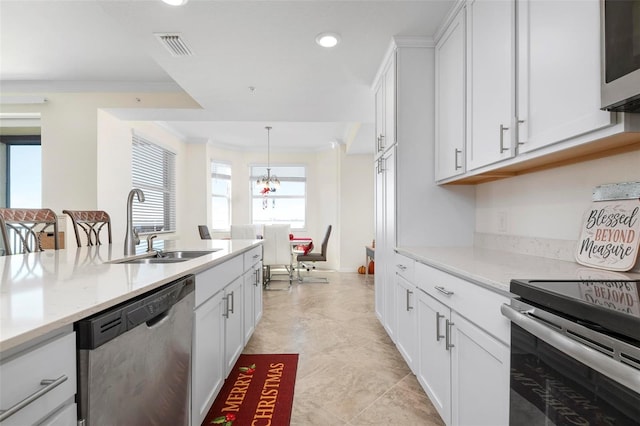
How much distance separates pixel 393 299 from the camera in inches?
99.3

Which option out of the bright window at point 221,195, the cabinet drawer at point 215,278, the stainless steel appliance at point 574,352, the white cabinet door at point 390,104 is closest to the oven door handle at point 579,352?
the stainless steel appliance at point 574,352

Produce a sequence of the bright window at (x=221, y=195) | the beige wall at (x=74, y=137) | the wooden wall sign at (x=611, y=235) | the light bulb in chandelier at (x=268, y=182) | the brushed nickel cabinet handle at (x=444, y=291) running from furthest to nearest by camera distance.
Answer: the bright window at (x=221, y=195), the light bulb in chandelier at (x=268, y=182), the beige wall at (x=74, y=137), the brushed nickel cabinet handle at (x=444, y=291), the wooden wall sign at (x=611, y=235)

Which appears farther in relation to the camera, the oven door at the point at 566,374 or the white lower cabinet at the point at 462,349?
the white lower cabinet at the point at 462,349

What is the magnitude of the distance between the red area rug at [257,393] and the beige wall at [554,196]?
174 cm

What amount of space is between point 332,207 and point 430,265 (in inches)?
214

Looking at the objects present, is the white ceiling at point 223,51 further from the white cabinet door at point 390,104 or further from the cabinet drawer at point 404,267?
the cabinet drawer at point 404,267

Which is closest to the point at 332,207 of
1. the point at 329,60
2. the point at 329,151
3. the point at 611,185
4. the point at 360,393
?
the point at 329,151

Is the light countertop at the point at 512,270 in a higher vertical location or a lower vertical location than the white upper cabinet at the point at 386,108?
lower

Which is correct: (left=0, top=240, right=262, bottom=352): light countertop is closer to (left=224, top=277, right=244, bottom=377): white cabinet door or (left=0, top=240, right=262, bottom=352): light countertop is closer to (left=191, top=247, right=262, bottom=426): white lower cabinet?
(left=191, top=247, right=262, bottom=426): white lower cabinet

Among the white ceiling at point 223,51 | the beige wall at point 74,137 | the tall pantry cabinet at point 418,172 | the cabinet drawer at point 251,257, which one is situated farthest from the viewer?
the beige wall at point 74,137

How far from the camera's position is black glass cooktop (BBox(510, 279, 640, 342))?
630mm

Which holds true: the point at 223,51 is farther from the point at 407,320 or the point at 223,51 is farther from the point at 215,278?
the point at 407,320

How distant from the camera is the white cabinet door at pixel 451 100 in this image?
1.96 m

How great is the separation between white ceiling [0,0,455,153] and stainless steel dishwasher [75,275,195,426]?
191cm
